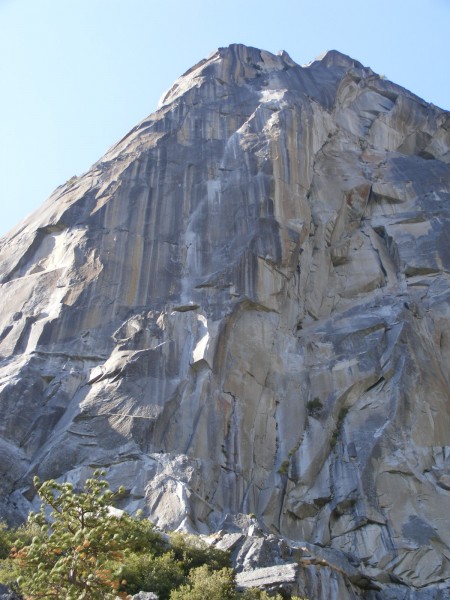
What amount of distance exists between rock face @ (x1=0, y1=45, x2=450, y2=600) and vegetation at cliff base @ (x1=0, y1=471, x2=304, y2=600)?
8.74 ft

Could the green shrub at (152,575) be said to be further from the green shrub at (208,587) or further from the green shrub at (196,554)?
the green shrub at (196,554)

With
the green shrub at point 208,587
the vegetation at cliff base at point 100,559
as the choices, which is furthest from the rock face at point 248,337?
the vegetation at cliff base at point 100,559

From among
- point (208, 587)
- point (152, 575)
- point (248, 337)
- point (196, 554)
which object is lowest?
point (208, 587)

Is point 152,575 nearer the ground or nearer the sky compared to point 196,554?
nearer the ground

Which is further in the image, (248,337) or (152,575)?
(248,337)

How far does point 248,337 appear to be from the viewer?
29797 millimetres

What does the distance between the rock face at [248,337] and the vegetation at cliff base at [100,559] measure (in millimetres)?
2663

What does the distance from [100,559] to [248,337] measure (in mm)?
16709

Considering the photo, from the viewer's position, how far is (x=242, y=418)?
90.9ft

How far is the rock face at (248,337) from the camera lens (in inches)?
985

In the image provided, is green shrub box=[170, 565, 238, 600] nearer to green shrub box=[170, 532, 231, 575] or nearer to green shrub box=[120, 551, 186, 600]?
green shrub box=[120, 551, 186, 600]

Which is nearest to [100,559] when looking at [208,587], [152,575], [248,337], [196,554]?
[208,587]

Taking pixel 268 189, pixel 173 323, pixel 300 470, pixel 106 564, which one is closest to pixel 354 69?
pixel 268 189

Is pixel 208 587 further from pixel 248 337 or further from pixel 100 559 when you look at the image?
pixel 248 337
